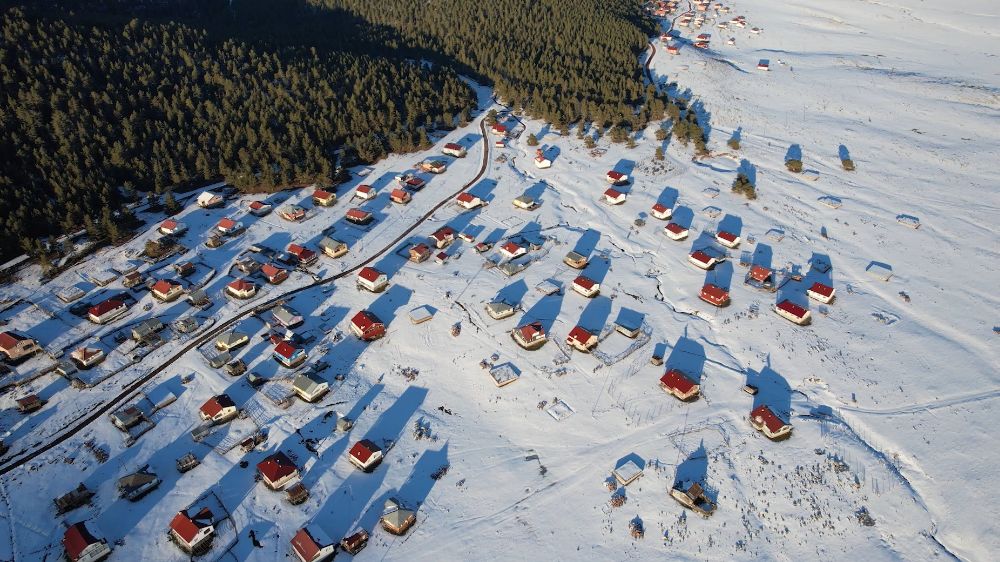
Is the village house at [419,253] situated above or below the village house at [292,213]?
above

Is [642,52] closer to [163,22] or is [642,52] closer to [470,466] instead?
[163,22]

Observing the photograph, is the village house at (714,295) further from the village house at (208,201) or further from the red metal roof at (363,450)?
the village house at (208,201)

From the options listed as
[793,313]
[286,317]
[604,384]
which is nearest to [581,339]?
[604,384]

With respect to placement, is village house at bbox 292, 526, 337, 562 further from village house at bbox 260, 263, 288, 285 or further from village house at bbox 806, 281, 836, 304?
village house at bbox 806, 281, 836, 304

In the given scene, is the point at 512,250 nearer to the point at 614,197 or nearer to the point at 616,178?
the point at 614,197

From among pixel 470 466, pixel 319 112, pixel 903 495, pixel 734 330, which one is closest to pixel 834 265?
→ pixel 734 330

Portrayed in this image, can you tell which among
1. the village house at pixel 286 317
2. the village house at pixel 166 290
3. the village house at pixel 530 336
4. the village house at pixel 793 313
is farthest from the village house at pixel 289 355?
the village house at pixel 793 313

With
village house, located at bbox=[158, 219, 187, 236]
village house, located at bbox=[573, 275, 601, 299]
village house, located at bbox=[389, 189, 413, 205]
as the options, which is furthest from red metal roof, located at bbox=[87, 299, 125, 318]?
village house, located at bbox=[573, 275, 601, 299]
